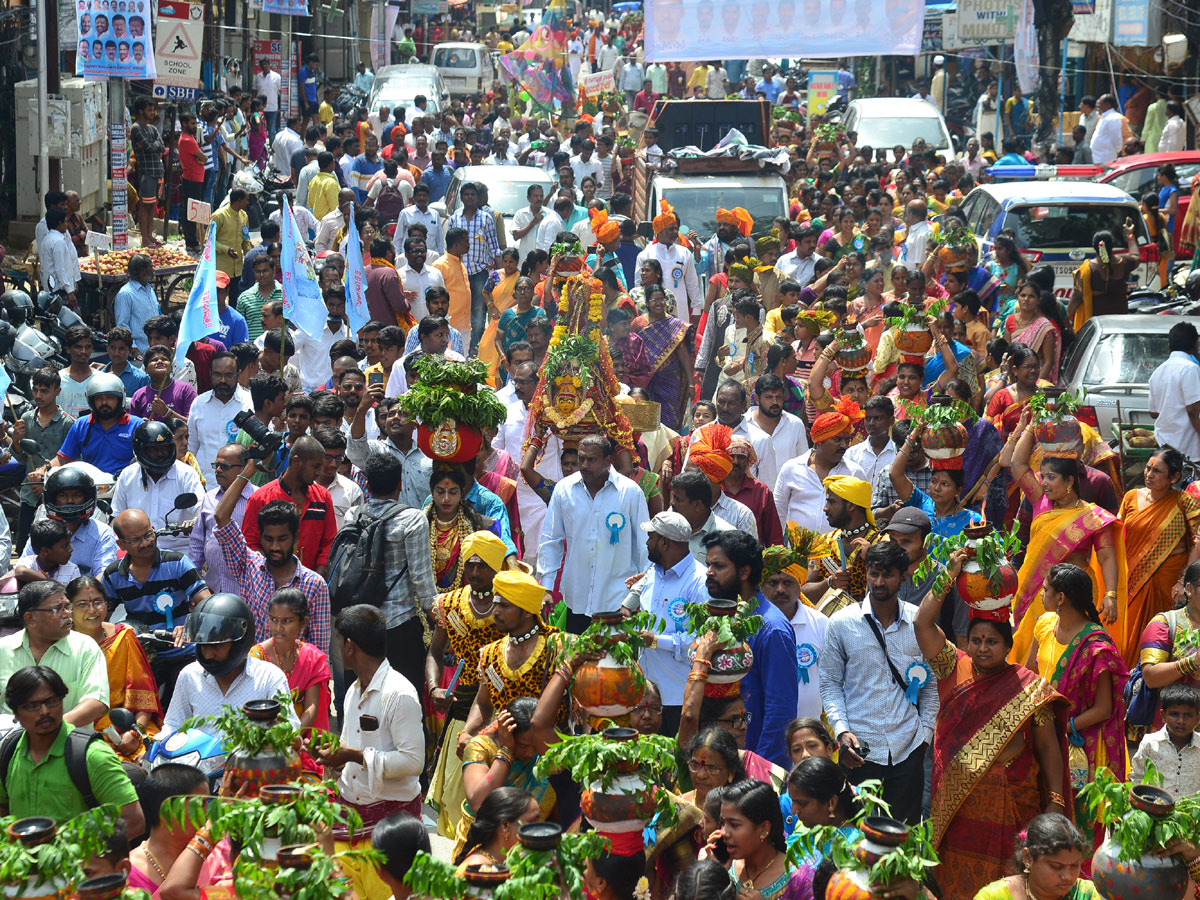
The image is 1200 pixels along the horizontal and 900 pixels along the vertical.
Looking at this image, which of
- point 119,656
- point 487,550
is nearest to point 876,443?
point 487,550

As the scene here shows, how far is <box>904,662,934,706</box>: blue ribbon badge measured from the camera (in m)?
6.32

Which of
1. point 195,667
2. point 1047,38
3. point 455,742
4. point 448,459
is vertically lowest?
point 455,742

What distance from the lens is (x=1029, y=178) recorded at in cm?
2289

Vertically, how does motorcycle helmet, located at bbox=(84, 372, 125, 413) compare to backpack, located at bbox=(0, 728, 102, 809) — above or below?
above

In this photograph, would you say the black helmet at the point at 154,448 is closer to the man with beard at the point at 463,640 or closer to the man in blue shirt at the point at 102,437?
the man in blue shirt at the point at 102,437

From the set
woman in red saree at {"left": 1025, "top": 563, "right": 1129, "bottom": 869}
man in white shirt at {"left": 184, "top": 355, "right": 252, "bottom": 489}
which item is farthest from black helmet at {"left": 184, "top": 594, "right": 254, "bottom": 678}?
man in white shirt at {"left": 184, "top": 355, "right": 252, "bottom": 489}

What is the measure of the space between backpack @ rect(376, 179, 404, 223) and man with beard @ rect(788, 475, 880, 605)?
13.2 meters

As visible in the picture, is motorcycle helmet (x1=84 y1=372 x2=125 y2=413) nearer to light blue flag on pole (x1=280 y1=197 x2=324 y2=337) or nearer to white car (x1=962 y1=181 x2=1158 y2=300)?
light blue flag on pole (x1=280 y1=197 x2=324 y2=337)

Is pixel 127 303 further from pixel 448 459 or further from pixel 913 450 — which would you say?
pixel 913 450

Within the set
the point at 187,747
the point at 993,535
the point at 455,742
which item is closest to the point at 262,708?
the point at 187,747

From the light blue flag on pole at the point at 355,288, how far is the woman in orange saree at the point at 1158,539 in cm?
641

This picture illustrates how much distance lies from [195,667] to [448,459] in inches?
83.4

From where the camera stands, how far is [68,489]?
7625 millimetres

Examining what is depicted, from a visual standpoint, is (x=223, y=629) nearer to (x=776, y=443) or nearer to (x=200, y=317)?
(x=776, y=443)
